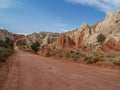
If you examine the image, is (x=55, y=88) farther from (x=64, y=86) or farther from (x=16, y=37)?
(x=16, y=37)

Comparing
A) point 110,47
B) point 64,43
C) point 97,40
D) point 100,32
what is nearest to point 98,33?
point 100,32

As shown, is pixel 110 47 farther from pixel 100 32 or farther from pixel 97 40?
pixel 100 32

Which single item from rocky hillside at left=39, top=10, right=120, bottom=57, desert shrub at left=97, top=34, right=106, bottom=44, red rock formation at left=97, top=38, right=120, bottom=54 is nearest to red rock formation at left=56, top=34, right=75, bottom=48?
rocky hillside at left=39, top=10, right=120, bottom=57

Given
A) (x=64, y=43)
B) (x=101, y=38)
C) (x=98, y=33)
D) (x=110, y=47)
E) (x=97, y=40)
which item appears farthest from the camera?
(x=64, y=43)

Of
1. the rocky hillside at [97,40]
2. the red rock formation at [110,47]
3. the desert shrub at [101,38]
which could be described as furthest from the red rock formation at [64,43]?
the red rock formation at [110,47]

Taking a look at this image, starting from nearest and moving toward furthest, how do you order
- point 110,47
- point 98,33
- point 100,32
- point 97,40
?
point 110,47, point 97,40, point 98,33, point 100,32

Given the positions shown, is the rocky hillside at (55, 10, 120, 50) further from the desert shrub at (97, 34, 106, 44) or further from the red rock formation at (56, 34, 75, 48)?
the desert shrub at (97, 34, 106, 44)

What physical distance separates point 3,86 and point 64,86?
2.88m

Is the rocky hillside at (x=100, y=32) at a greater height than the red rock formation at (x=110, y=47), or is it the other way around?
the rocky hillside at (x=100, y=32)

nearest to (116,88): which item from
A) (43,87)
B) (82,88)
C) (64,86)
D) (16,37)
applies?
(82,88)

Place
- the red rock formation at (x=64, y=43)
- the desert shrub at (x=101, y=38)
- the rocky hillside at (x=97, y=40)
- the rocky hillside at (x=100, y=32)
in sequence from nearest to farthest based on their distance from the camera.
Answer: the rocky hillside at (x=97, y=40), the rocky hillside at (x=100, y=32), the desert shrub at (x=101, y=38), the red rock formation at (x=64, y=43)

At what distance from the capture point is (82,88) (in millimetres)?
10047

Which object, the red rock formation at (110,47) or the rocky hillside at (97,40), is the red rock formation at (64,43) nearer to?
the rocky hillside at (97,40)

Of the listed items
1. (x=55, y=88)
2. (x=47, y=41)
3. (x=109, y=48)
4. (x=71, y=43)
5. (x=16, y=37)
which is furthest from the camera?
(x=16, y=37)
